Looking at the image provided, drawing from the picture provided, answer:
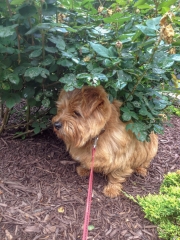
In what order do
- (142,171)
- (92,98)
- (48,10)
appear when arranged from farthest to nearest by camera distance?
(142,171) → (92,98) → (48,10)

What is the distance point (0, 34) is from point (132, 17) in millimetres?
1374

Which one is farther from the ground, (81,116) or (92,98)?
(92,98)

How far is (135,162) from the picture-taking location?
10.4ft

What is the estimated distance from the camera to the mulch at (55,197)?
8.41ft

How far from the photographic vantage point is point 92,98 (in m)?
2.53

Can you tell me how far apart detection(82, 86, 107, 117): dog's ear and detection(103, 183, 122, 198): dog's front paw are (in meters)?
1.06

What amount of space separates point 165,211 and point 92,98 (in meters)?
1.36

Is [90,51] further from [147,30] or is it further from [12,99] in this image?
[12,99]

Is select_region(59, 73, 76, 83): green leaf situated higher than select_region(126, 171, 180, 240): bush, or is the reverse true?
select_region(59, 73, 76, 83): green leaf

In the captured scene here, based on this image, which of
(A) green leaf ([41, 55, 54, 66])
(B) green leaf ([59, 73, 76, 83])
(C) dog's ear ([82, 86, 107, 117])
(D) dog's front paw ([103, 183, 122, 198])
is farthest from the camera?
(D) dog's front paw ([103, 183, 122, 198])

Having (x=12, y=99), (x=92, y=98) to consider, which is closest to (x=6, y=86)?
(x=12, y=99)

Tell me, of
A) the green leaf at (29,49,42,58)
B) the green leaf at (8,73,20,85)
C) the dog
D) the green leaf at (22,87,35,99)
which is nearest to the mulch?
the dog

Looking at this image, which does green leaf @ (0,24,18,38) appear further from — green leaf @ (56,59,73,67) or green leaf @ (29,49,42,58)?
green leaf @ (56,59,73,67)

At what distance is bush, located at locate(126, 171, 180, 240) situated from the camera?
2.51 metres
